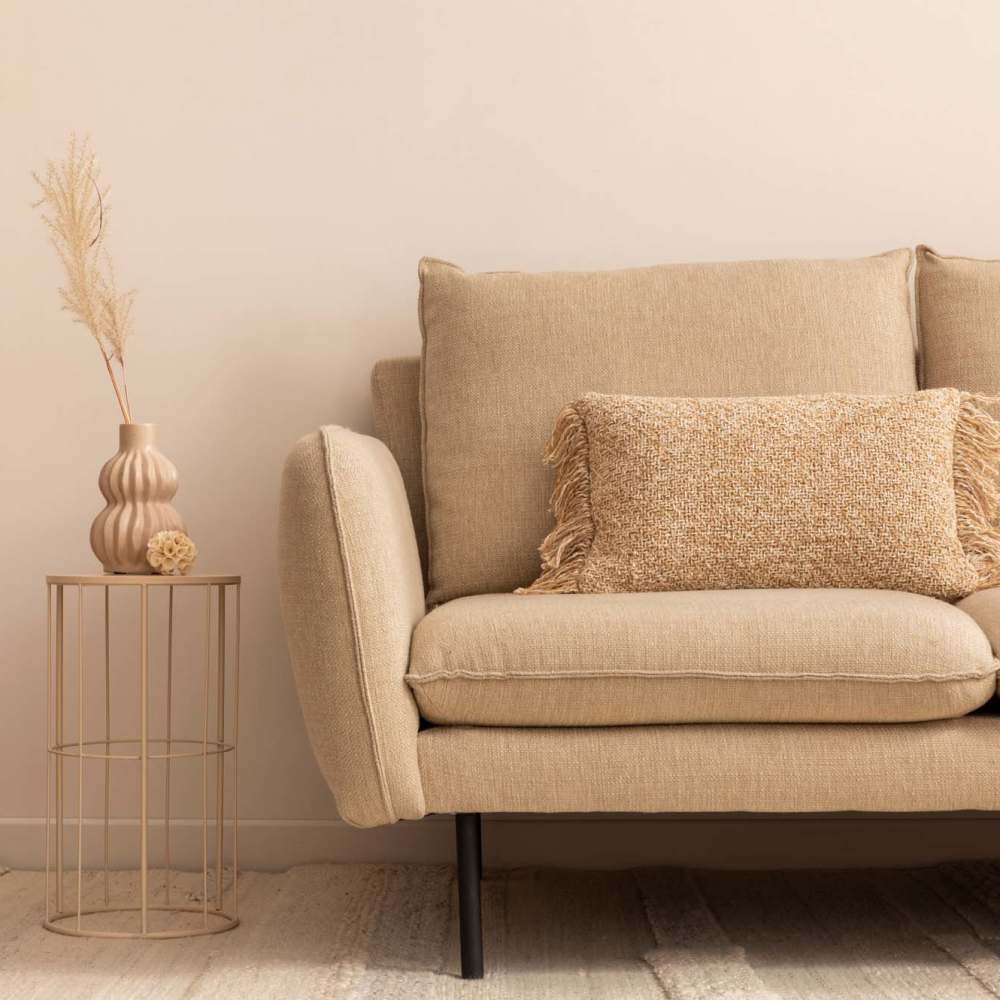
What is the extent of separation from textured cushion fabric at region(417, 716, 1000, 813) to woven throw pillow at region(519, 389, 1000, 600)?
0.29 m

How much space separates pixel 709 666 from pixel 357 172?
1.31 metres

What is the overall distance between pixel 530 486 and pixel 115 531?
2.11ft

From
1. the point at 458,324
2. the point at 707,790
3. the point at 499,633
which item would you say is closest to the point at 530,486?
the point at 458,324

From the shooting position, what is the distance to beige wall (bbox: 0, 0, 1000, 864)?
238 cm

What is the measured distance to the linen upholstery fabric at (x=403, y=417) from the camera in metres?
2.20

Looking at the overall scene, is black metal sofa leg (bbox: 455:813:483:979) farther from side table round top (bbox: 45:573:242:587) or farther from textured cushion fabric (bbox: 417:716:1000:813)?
side table round top (bbox: 45:573:242:587)

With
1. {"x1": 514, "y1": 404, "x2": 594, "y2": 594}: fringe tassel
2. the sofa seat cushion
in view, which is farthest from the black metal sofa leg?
{"x1": 514, "y1": 404, "x2": 594, "y2": 594}: fringe tassel

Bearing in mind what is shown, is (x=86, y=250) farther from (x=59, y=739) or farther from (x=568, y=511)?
(x=568, y=511)

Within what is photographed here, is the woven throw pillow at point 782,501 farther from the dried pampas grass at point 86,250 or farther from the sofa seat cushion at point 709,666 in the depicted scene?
the dried pampas grass at point 86,250

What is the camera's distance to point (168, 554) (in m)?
1.94

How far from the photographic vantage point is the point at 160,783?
7.75 ft

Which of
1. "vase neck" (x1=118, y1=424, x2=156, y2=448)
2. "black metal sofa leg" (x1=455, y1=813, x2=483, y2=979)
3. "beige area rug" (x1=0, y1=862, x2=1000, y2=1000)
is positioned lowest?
"beige area rug" (x1=0, y1=862, x2=1000, y2=1000)

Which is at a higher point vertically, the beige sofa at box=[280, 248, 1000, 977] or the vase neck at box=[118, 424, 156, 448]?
the vase neck at box=[118, 424, 156, 448]

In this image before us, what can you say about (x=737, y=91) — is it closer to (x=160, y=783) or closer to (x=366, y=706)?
(x=366, y=706)
